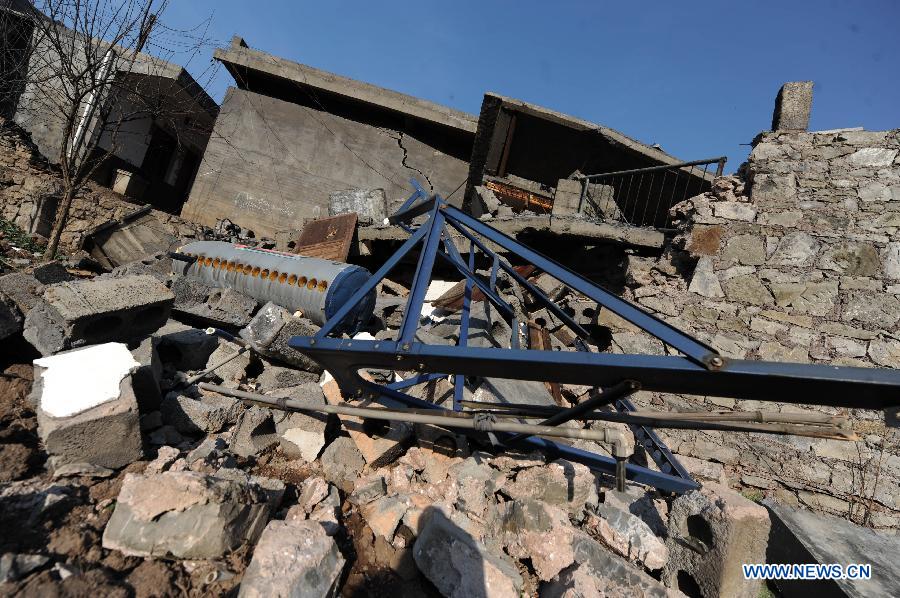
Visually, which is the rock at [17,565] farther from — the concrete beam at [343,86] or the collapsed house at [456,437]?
the concrete beam at [343,86]

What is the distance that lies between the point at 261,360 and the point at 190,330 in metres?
0.84

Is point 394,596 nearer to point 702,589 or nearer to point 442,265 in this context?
point 702,589

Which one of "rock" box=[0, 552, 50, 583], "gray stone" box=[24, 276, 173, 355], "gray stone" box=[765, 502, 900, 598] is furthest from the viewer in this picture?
"gray stone" box=[24, 276, 173, 355]

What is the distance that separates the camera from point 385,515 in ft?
8.50

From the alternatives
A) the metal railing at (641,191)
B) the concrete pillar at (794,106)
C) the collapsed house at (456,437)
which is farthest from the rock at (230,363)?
the concrete pillar at (794,106)

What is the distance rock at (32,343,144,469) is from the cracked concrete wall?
8.76 meters

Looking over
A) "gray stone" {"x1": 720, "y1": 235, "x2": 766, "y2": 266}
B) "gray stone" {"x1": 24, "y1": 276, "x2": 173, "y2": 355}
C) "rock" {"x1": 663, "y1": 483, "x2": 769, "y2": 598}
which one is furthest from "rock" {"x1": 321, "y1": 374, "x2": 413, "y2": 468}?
"gray stone" {"x1": 720, "y1": 235, "x2": 766, "y2": 266}

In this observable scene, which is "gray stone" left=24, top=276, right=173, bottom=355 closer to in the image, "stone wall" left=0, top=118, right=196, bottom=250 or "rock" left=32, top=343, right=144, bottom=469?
"rock" left=32, top=343, right=144, bottom=469

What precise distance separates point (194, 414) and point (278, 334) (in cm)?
149

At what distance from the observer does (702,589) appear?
241cm

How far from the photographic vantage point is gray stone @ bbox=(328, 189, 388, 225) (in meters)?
9.40

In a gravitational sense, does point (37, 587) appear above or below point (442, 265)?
below

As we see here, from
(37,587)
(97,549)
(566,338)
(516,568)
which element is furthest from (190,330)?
(566,338)

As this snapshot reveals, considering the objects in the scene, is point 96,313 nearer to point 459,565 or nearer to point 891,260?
point 459,565
